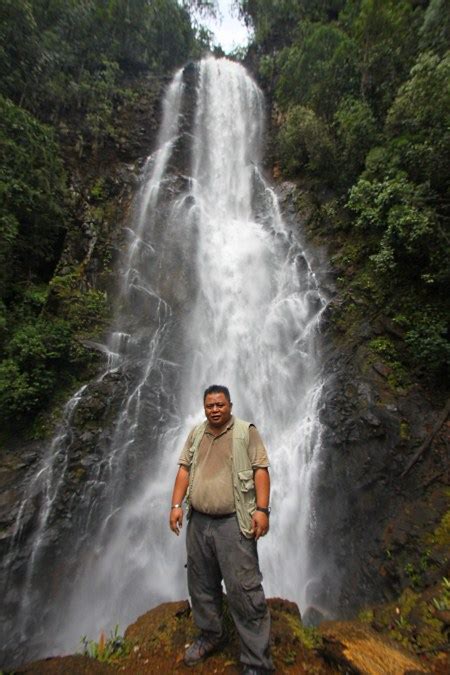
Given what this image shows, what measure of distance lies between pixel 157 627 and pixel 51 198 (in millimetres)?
12221

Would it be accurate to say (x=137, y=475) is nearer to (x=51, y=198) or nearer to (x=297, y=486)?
(x=297, y=486)

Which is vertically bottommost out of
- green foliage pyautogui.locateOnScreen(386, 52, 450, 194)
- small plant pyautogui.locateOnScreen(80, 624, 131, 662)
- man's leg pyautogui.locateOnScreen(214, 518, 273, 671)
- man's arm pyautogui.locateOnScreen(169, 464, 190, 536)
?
small plant pyautogui.locateOnScreen(80, 624, 131, 662)

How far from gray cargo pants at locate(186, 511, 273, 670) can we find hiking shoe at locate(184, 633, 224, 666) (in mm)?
369

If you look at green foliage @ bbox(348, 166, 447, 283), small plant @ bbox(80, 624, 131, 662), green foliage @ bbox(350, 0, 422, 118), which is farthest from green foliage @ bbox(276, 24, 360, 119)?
small plant @ bbox(80, 624, 131, 662)

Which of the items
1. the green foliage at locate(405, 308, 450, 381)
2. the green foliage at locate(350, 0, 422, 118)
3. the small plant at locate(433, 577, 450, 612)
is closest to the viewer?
the small plant at locate(433, 577, 450, 612)

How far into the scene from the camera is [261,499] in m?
2.41

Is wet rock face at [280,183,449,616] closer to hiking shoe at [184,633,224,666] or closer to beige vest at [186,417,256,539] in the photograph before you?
hiking shoe at [184,633,224,666]

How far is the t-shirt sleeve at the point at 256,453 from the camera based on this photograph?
2494mm

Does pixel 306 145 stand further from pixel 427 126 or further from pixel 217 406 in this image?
pixel 217 406

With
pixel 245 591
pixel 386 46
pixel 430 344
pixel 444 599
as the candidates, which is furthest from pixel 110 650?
pixel 386 46

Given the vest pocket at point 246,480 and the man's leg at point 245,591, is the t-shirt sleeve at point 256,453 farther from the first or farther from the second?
the man's leg at point 245,591

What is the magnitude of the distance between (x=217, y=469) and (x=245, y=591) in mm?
840

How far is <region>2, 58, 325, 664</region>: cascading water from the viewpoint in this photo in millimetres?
6070

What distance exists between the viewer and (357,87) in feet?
40.5
